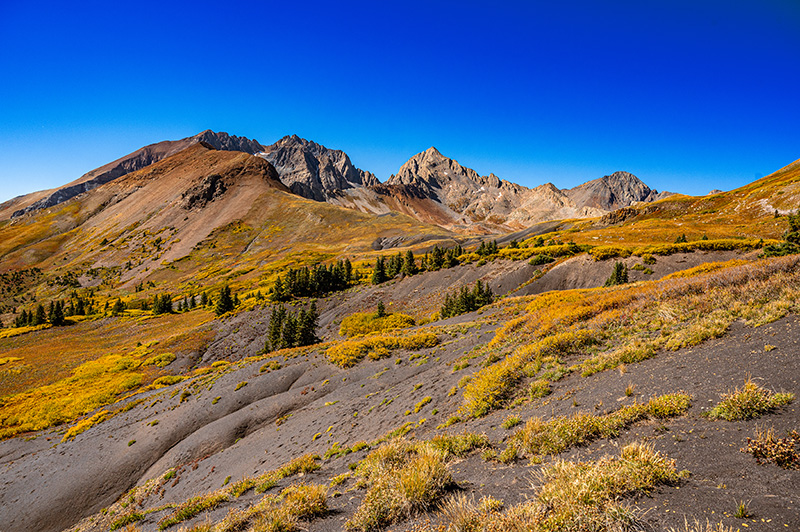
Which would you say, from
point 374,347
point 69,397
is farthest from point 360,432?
point 69,397

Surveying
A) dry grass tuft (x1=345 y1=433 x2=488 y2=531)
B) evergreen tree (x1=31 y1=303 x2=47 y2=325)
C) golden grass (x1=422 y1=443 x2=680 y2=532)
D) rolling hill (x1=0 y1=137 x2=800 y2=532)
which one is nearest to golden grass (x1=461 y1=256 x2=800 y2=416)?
rolling hill (x1=0 y1=137 x2=800 y2=532)

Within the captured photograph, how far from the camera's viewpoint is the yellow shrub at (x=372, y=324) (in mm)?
48000

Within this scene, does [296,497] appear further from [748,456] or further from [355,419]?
[355,419]

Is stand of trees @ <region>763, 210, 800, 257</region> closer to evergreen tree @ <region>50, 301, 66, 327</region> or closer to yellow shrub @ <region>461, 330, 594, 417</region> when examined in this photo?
yellow shrub @ <region>461, 330, 594, 417</region>

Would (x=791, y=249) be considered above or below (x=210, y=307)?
above

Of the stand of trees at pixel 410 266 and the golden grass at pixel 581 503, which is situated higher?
the stand of trees at pixel 410 266

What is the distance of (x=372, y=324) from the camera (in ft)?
159

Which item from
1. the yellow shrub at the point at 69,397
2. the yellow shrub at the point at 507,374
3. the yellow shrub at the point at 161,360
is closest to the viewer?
the yellow shrub at the point at 507,374

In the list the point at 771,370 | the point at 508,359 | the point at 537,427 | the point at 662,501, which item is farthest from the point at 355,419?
the point at 771,370

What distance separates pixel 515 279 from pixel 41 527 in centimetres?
6082

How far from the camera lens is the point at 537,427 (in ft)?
29.7

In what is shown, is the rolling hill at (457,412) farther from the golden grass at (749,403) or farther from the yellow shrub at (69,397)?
the yellow shrub at (69,397)

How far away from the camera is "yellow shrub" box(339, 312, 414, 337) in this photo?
1890 inches

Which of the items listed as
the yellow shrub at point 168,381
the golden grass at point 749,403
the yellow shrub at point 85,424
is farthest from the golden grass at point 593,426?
the yellow shrub at point 168,381
